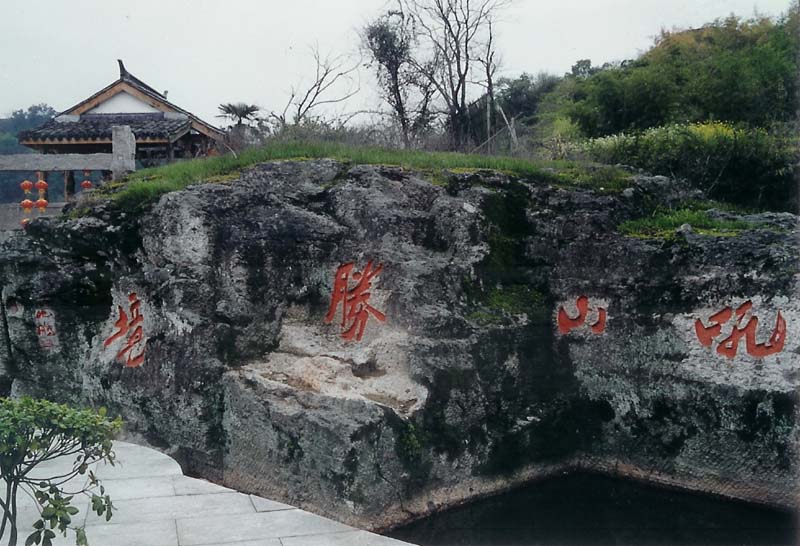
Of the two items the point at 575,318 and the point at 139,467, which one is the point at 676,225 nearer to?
the point at 575,318

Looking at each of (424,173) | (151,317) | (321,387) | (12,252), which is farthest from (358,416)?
(12,252)

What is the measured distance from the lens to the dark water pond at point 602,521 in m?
5.58

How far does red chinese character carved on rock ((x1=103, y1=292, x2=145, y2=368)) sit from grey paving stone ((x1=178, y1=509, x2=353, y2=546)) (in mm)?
2874

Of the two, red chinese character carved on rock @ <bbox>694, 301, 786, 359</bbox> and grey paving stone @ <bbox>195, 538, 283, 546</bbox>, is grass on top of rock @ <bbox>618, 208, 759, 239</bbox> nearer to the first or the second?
red chinese character carved on rock @ <bbox>694, 301, 786, 359</bbox>

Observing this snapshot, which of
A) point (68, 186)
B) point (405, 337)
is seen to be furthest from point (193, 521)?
point (68, 186)

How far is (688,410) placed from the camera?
6.28m

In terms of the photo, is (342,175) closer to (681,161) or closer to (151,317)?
(151,317)

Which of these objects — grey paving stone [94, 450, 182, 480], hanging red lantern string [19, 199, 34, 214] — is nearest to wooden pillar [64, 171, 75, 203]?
hanging red lantern string [19, 199, 34, 214]

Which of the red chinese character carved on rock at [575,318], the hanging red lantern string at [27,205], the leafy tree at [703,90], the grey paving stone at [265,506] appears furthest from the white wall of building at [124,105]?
the grey paving stone at [265,506]

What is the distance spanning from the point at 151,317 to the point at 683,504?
4.99 metres

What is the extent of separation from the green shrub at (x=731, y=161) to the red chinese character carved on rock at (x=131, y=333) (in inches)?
240

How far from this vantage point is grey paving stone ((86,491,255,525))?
3646 mm

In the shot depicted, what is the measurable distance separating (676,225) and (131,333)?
5.35m

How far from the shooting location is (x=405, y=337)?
587cm
